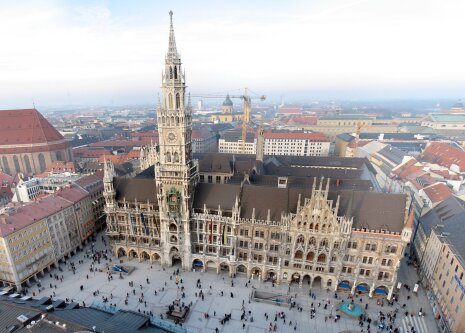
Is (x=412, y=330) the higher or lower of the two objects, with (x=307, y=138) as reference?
lower

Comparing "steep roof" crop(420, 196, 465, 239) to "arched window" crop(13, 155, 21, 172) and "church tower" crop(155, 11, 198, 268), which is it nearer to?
"church tower" crop(155, 11, 198, 268)

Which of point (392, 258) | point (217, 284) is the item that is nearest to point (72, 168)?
point (217, 284)

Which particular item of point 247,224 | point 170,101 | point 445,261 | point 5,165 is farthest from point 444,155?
point 5,165

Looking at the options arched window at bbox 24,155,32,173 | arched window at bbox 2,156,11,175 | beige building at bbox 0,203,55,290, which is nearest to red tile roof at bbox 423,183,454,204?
beige building at bbox 0,203,55,290

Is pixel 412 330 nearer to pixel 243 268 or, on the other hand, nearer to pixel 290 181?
pixel 243 268

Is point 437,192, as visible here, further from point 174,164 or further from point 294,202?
point 174,164

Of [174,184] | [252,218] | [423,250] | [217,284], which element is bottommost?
[217,284]

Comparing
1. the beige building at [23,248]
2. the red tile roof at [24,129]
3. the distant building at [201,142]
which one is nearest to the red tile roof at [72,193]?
the beige building at [23,248]

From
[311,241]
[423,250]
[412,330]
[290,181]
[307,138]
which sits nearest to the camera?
[412,330]
